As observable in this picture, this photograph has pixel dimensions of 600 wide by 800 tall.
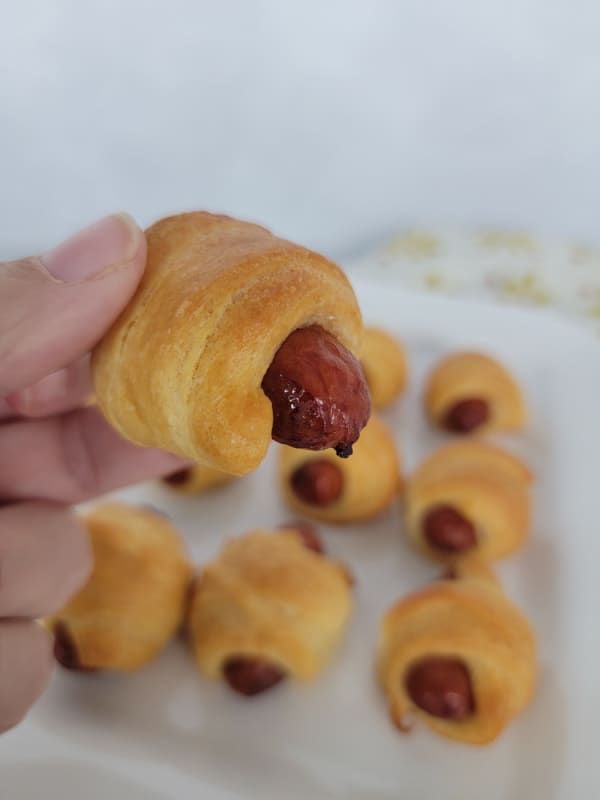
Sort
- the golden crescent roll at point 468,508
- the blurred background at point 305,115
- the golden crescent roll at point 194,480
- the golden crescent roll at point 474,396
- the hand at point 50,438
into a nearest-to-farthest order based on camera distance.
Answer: the hand at point 50,438, the golden crescent roll at point 468,508, the golden crescent roll at point 194,480, the golden crescent roll at point 474,396, the blurred background at point 305,115

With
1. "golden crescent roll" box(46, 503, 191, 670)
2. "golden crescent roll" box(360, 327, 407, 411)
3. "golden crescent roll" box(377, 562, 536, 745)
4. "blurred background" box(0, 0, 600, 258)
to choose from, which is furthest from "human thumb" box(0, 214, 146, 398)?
"blurred background" box(0, 0, 600, 258)

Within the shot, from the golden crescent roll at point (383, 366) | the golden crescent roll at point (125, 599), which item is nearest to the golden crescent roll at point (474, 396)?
the golden crescent roll at point (383, 366)

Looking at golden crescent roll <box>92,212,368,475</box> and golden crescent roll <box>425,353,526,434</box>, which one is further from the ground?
golden crescent roll <box>92,212,368,475</box>

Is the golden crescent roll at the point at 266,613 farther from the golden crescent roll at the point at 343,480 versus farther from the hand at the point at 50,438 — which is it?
the hand at the point at 50,438

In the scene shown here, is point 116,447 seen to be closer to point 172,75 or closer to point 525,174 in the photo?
point 172,75

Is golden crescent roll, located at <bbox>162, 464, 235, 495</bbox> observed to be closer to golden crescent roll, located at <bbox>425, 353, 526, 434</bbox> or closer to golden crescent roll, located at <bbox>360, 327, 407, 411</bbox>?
golden crescent roll, located at <bbox>360, 327, 407, 411</bbox>

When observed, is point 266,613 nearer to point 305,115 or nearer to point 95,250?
point 95,250
